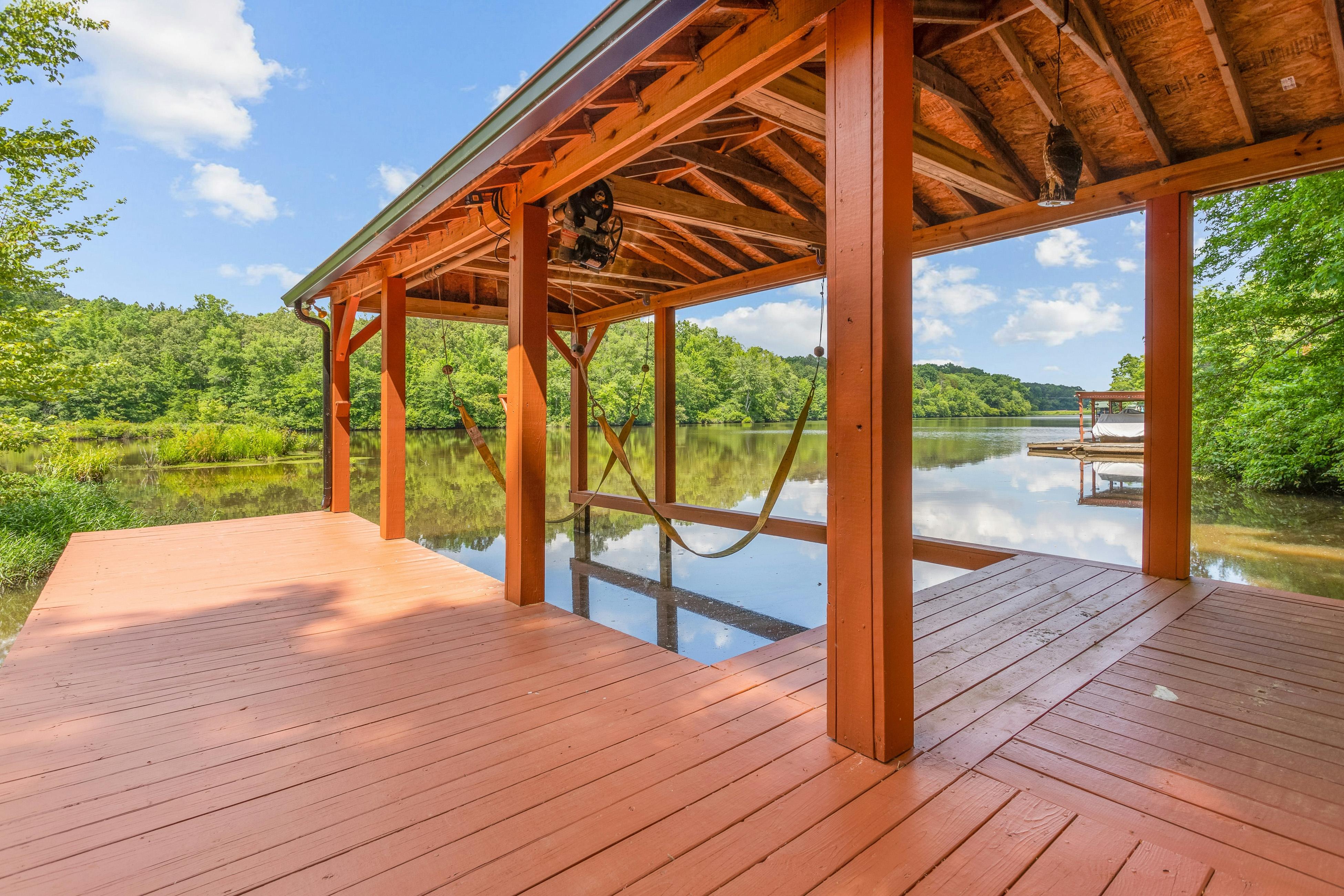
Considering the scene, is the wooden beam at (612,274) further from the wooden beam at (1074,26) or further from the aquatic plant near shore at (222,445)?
the aquatic plant near shore at (222,445)

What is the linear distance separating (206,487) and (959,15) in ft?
44.4

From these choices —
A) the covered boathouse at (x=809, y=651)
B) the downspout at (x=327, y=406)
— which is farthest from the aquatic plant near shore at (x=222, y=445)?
the covered boathouse at (x=809, y=651)

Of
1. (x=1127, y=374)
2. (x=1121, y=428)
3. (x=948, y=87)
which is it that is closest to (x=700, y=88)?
(x=948, y=87)

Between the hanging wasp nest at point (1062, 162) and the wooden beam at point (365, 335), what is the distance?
4.48m

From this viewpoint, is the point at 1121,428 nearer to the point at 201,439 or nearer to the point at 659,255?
the point at 659,255

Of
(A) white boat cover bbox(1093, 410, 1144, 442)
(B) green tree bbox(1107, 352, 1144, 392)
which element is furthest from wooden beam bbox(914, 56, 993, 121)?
(B) green tree bbox(1107, 352, 1144, 392)

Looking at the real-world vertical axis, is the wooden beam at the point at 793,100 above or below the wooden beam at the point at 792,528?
above

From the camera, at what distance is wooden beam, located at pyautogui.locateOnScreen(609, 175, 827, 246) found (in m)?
3.22

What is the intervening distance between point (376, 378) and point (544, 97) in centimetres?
2335

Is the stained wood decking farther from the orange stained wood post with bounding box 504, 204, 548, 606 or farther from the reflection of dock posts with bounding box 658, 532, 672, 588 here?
the reflection of dock posts with bounding box 658, 532, 672, 588

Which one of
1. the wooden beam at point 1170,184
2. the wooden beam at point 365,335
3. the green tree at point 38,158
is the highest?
the green tree at point 38,158

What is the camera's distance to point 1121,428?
11883mm

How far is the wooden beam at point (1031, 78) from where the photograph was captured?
2332 millimetres

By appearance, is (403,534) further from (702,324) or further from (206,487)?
(702,324)
